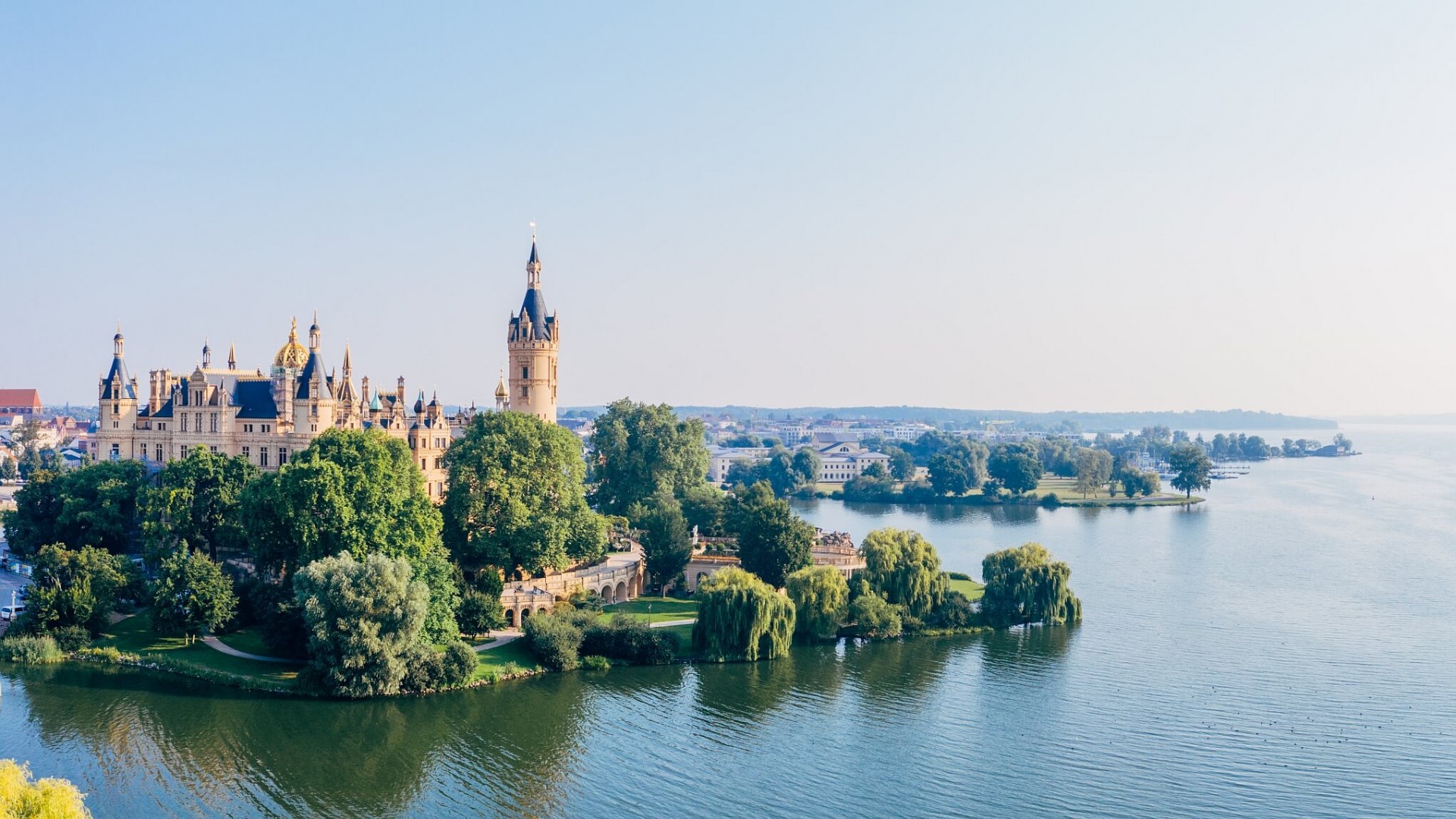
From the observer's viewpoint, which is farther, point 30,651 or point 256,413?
point 256,413

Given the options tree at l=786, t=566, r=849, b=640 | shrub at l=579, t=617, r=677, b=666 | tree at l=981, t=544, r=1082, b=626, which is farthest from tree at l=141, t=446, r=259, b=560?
tree at l=981, t=544, r=1082, b=626

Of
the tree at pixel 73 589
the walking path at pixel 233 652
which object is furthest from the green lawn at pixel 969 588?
the tree at pixel 73 589

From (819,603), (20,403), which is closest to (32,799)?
(819,603)

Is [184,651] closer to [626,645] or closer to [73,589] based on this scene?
[73,589]

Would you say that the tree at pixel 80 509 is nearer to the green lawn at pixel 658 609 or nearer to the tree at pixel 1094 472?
the green lawn at pixel 658 609

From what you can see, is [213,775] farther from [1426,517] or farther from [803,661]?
[1426,517]

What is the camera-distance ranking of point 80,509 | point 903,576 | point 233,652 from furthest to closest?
1. point 80,509
2. point 903,576
3. point 233,652

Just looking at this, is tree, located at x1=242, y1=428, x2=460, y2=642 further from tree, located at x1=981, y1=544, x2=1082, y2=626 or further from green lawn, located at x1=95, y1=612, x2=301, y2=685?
tree, located at x1=981, y1=544, x2=1082, y2=626
